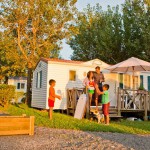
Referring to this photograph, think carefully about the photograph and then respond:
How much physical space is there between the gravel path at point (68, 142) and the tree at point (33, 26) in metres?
16.5

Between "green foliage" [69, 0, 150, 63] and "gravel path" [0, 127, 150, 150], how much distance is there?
810 inches

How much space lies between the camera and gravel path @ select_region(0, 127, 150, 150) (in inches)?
257

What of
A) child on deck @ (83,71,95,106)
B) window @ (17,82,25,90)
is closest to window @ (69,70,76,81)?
child on deck @ (83,71,95,106)

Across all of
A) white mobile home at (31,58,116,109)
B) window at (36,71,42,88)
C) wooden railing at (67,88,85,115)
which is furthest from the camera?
window at (36,71,42,88)

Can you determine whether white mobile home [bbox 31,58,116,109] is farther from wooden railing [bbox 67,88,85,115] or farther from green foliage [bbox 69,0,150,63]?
green foliage [bbox 69,0,150,63]

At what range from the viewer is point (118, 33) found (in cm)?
3011

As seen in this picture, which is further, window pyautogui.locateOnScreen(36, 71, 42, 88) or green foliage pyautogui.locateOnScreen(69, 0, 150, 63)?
green foliage pyautogui.locateOnScreen(69, 0, 150, 63)

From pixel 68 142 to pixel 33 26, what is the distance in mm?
20630

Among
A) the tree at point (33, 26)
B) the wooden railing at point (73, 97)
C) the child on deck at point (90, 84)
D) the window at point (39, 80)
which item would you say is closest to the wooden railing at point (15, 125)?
the child on deck at point (90, 84)

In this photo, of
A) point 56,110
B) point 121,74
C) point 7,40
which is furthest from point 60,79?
point 7,40

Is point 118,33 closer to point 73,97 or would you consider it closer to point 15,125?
point 73,97

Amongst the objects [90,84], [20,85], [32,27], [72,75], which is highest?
[32,27]

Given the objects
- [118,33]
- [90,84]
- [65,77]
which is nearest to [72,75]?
[65,77]

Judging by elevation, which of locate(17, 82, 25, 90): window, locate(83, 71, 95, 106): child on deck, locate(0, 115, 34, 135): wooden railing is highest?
locate(17, 82, 25, 90): window
